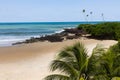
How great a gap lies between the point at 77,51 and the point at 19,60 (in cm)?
1827

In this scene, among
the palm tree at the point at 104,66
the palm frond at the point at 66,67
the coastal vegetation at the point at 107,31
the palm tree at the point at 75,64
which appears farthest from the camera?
the coastal vegetation at the point at 107,31

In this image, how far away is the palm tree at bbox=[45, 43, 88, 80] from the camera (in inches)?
564

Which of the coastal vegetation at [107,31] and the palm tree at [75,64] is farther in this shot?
the coastal vegetation at [107,31]

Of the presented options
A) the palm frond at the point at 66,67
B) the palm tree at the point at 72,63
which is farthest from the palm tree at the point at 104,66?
the palm frond at the point at 66,67

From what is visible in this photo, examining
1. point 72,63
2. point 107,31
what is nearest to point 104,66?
point 72,63

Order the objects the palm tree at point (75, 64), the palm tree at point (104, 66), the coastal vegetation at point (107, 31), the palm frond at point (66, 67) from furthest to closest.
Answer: the coastal vegetation at point (107, 31) < the palm tree at point (104, 66) < the palm tree at point (75, 64) < the palm frond at point (66, 67)

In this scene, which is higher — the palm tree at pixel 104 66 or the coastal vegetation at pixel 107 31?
the palm tree at pixel 104 66

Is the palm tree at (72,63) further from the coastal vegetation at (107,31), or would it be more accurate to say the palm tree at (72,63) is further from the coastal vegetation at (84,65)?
the coastal vegetation at (107,31)

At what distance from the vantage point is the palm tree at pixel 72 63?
47.0 ft

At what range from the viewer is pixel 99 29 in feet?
195

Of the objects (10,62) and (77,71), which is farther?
(10,62)

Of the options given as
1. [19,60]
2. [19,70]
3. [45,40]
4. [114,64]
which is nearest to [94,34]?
[45,40]

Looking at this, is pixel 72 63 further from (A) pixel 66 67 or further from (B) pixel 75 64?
(A) pixel 66 67

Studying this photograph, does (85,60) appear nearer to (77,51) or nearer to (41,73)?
(77,51)
